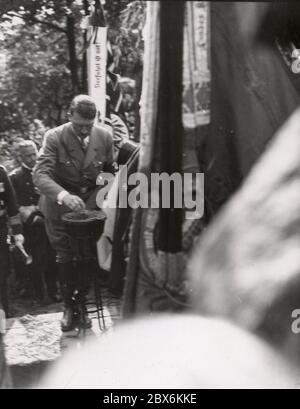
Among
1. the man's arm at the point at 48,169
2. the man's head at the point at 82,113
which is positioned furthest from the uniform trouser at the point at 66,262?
the man's head at the point at 82,113

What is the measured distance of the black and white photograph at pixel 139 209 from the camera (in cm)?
271

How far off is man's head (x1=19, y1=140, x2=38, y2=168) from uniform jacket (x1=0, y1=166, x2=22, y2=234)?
11 centimetres

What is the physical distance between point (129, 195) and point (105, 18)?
0.74m

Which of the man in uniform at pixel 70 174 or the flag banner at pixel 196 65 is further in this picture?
the man in uniform at pixel 70 174

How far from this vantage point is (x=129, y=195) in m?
2.76

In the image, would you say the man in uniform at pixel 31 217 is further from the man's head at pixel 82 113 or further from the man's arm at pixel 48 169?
the man's head at pixel 82 113

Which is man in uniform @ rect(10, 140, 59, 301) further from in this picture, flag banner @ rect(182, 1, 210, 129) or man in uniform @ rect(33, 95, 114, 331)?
flag banner @ rect(182, 1, 210, 129)

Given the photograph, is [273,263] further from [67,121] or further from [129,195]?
[67,121]

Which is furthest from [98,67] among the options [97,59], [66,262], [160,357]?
[160,357]

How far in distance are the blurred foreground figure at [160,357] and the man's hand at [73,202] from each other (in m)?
0.52

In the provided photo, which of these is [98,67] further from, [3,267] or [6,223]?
[3,267]

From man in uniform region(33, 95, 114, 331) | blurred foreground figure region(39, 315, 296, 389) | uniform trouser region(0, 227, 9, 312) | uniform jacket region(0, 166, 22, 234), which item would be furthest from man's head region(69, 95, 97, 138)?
blurred foreground figure region(39, 315, 296, 389)

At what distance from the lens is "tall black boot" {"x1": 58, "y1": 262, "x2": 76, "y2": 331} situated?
9.11 feet

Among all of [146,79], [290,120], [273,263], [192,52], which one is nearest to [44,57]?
[146,79]
